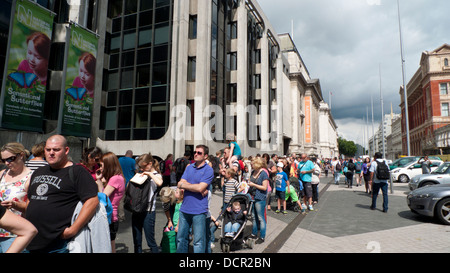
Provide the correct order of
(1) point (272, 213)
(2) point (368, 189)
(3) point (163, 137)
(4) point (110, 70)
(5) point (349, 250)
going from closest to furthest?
(5) point (349, 250), (1) point (272, 213), (2) point (368, 189), (3) point (163, 137), (4) point (110, 70)

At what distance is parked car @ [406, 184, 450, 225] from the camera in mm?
7309

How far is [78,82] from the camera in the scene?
15.8 metres

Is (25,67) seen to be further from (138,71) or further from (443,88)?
(443,88)

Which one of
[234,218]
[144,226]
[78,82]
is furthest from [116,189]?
[78,82]

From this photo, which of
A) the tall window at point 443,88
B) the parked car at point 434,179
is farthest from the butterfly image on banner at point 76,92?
the tall window at point 443,88

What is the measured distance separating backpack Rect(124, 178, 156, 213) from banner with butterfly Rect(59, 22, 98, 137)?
493 inches

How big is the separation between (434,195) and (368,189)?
782 centimetres

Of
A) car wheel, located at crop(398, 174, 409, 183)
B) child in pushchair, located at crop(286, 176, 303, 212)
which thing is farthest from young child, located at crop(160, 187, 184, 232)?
car wheel, located at crop(398, 174, 409, 183)

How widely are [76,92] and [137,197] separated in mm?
14075

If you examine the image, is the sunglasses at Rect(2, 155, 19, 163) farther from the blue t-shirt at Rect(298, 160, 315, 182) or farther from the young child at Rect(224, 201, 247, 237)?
the blue t-shirt at Rect(298, 160, 315, 182)

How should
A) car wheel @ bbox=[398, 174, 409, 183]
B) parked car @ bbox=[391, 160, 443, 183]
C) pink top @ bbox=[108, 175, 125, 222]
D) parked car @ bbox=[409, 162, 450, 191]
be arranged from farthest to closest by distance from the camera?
car wheel @ bbox=[398, 174, 409, 183] → parked car @ bbox=[391, 160, 443, 183] → parked car @ bbox=[409, 162, 450, 191] → pink top @ bbox=[108, 175, 125, 222]

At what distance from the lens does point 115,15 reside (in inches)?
947
